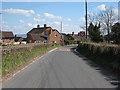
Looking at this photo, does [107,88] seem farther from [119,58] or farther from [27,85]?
[119,58]

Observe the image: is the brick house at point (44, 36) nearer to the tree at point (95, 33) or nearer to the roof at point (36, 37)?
the roof at point (36, 37)

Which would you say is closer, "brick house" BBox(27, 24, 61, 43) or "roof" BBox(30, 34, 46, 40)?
"roof" BBox(30, 34, 46, 40)

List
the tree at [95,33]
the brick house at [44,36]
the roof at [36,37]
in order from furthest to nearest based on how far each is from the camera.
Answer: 1. the brick house at [44,36]
2. the roof at [36,37]
3. the tree at [95,33]

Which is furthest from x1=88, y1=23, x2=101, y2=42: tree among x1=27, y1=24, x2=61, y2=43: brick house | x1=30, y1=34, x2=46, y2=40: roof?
x1=30, y1=34, x2=46, y2=40: roof

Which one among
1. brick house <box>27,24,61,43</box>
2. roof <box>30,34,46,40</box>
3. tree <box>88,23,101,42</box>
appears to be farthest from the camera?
brick house <box>27,24,61,43</box>

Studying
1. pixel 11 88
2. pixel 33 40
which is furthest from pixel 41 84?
pixel 33 40

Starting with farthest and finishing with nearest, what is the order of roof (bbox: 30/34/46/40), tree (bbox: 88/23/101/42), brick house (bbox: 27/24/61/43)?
brick house (bbox: 27/24/61/43) → roof (bbox: 30/34/46/40) → tree (bbox: 88/23/101/42)

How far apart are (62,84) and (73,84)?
18.1 inches

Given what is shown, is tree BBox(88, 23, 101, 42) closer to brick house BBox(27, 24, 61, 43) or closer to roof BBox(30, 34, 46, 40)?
brick house BBox(27, 24, 61, 43)

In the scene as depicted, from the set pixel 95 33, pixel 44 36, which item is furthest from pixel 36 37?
pixel 95 33

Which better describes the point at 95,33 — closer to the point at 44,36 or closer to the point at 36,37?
the point at 36,37

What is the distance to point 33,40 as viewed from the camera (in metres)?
74.4

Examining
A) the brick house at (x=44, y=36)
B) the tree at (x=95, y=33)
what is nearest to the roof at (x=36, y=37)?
the brick house at (x=44, y=36)

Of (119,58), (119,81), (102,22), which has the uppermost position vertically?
(102,22)
